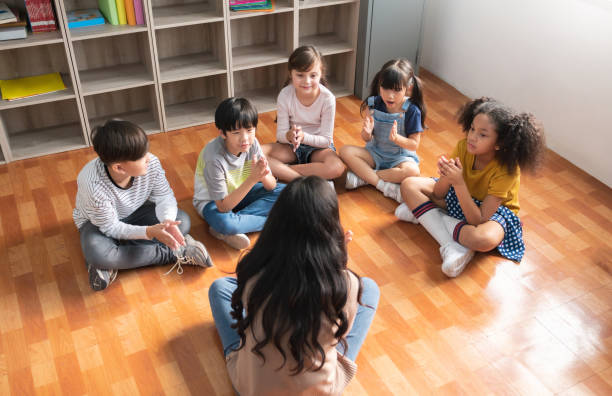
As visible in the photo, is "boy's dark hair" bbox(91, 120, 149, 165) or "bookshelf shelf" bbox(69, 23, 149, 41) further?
"bookshelf shelf" bbox(69, 23, 149, 41)

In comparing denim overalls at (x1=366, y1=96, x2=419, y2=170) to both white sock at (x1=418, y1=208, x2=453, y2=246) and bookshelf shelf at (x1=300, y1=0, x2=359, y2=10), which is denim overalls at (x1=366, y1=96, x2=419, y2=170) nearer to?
white sock at (x1=418, y1=208, x2=453, y2=246)

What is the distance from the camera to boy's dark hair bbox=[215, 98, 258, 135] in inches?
83.3

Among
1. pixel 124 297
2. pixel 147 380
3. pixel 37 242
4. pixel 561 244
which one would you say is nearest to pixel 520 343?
pixel 561 244

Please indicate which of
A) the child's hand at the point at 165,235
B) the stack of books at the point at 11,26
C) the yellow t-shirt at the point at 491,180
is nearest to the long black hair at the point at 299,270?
the child's hand at the point at 165,235

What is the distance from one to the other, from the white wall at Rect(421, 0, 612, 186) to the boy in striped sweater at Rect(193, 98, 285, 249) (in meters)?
1.56

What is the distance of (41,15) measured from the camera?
264 cm

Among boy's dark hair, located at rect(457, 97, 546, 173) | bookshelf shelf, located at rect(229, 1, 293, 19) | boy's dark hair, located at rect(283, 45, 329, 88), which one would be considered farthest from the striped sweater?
boy's dark hair, located at rect(457, 97, 546, 173)

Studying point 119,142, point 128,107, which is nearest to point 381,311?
point 119,142

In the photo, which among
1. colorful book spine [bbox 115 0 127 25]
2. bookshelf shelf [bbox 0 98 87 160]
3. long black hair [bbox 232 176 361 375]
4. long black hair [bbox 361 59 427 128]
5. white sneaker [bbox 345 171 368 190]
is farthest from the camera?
bookshelf shelf [bbox 0 98 87 160]

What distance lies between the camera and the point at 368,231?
7.93 feet

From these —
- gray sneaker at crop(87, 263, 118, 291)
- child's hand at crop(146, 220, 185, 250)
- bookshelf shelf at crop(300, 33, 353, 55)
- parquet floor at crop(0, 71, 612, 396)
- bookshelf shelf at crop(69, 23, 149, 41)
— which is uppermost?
bookshelf shelf at crop(69, 23, 149, 41)

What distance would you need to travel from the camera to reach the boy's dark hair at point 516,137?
2.10 metres

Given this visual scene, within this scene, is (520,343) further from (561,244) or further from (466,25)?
(466,25)

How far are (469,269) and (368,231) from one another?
44 centimetres
